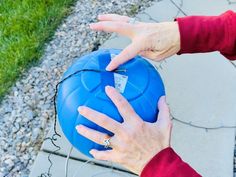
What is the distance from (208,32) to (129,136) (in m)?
0.66

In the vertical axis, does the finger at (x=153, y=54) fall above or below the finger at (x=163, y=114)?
above

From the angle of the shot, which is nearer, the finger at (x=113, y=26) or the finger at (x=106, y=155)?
the finger at (x=106, y=155)

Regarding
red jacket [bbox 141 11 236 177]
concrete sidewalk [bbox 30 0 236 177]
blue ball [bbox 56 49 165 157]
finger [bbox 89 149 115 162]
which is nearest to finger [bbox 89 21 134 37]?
blue ball [bbox 56 49 165 157]

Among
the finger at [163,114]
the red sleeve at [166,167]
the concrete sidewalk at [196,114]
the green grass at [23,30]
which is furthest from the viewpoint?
the green grass at [23,30]

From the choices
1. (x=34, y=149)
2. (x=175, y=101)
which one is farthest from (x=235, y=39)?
(x=34, y=149)

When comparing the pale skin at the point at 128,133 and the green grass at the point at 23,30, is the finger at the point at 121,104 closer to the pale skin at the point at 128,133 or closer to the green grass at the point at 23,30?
the pale skin at the point at 128,133

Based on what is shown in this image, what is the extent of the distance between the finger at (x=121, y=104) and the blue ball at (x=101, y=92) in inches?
1.8

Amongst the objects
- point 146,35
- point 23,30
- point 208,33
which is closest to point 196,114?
point 208,33

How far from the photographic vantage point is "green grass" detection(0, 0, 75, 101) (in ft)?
9.96

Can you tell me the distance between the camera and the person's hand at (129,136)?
1585 mm

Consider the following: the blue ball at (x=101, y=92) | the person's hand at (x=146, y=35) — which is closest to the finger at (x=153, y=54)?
the person's hand at (x=146, y=35)

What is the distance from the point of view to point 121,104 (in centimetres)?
163

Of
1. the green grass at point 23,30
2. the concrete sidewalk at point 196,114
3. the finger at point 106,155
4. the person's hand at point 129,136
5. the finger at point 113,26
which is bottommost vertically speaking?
the concrete sidewalk at point 196,114

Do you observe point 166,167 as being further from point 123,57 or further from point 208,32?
point 208,32
